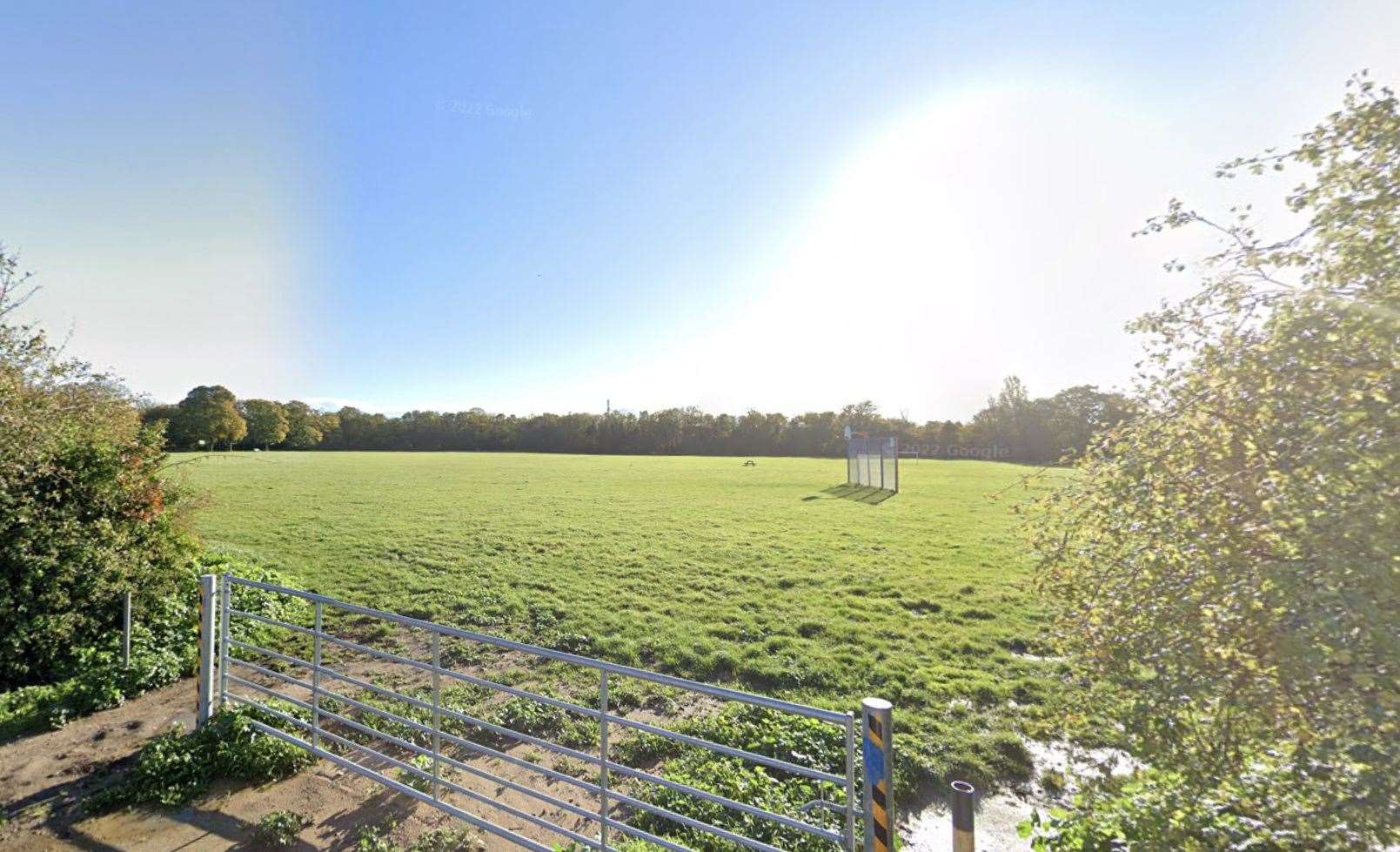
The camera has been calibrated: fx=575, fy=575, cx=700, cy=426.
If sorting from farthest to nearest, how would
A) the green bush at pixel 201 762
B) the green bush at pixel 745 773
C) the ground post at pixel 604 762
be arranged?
the green bush at pixel 201 762, the green bush at pixel 745 773, the ground post at pixel 604 762

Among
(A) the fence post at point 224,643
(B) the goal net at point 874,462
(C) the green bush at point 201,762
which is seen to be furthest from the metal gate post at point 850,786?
(B) the goal net at point 874,462

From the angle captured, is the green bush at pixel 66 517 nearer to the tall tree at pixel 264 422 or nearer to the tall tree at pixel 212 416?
the tall tree at pixel 212 416

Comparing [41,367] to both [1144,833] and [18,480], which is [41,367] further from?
[1144,833]

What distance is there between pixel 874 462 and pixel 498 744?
2183 centimetres

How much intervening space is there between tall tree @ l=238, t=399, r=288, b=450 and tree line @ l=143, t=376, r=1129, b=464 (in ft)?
0.39

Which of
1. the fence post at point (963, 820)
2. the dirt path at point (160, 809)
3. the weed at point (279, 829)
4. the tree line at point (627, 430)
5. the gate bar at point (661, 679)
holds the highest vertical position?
the tree line at point (627, 430)

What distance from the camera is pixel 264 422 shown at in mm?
61781

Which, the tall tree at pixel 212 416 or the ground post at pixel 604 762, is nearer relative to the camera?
the ground post at pixel 604 762

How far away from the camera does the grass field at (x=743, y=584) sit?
538 centimetres

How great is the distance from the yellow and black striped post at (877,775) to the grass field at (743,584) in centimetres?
110

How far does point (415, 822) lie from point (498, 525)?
11.7 meters

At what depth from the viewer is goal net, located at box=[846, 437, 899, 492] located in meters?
23.3

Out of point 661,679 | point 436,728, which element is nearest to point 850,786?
point 661,679

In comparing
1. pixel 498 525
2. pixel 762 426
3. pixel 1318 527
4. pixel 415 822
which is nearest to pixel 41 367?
pixel 415 822
